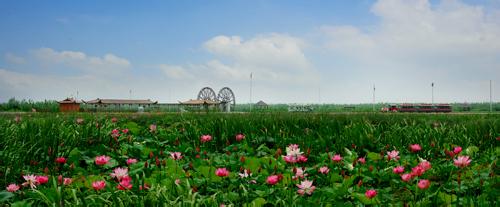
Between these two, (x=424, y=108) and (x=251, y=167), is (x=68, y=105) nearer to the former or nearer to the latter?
(x=251, y=167)

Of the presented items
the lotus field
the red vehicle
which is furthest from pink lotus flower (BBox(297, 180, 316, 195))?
the red vehicle

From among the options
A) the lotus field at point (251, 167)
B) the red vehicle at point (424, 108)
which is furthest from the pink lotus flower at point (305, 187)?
the red vehicle at point (424, 108)

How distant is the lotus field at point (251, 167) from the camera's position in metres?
2.99

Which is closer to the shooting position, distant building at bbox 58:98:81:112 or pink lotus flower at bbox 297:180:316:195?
pink lotus flower at bbox 297:180:316:195

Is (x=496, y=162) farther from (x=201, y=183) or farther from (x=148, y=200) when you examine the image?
(x=148, y=200)

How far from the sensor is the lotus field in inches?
118

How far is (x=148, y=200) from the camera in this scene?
8.78ft

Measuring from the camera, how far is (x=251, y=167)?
399 centimetres

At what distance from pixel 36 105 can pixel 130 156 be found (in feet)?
67.6

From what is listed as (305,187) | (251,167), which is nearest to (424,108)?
(251,167)

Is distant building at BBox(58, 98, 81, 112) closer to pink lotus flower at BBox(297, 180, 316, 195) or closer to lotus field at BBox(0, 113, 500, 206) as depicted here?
lotus field at BBox(0, 113, 500, 206)

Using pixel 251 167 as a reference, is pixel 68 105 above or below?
above

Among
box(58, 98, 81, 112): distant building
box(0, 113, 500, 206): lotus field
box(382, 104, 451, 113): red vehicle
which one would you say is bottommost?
box(0, 113, 500, 206): lotus field

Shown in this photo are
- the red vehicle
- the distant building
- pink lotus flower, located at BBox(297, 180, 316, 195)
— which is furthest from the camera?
the red vehicle
